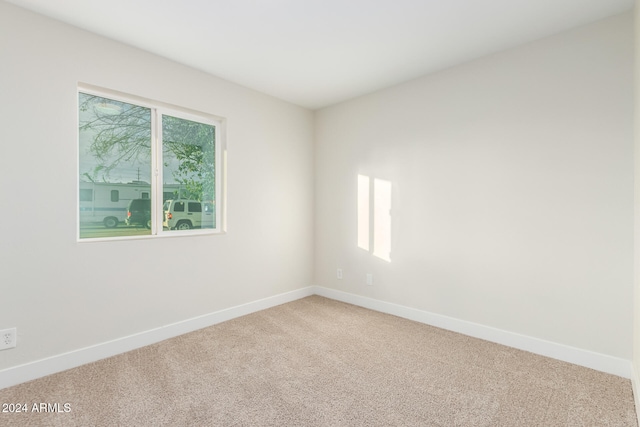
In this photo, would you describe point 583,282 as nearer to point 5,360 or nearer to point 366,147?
point 366,147

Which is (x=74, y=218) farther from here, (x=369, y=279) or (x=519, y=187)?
(x=519, y=187)

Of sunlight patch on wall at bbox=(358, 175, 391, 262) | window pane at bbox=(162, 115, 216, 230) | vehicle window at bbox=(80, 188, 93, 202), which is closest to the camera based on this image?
vehicle window at bbox=(80, 188, 93, 202)

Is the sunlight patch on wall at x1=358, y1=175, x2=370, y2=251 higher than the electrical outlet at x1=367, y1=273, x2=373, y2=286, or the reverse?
the sunlight patch on wall at x1=358, y1=175, x2=370, y2=251

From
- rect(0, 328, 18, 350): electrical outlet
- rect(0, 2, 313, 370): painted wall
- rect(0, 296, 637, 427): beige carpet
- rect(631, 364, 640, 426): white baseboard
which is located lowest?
rect(0, 296, 637, 427): beige carpet

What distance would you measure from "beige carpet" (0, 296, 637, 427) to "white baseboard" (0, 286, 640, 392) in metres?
0.07

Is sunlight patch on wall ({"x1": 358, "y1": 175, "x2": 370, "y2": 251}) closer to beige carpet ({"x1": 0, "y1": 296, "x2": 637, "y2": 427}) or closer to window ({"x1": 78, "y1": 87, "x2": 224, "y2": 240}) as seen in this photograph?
beige carpet ({"x1": 0, "y1": 296, "x2": 637, "y2": 427})

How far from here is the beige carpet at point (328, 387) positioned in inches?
68.8

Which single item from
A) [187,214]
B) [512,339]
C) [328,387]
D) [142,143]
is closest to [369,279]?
[512,339]

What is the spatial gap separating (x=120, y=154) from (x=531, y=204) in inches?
134

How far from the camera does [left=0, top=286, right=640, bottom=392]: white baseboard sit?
2.13 meters

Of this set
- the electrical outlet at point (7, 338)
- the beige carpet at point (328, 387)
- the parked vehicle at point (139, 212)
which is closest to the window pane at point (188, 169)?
the parked vehicle at point (139, 212)

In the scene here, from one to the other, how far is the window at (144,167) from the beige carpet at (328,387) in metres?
1.06

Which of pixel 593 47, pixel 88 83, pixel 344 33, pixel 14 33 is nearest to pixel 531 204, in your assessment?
pixel 593 47

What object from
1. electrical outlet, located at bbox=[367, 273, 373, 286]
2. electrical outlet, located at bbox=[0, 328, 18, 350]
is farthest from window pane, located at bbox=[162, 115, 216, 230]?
electrical outlet, located at bbox=[367, 273, 373, 286]
